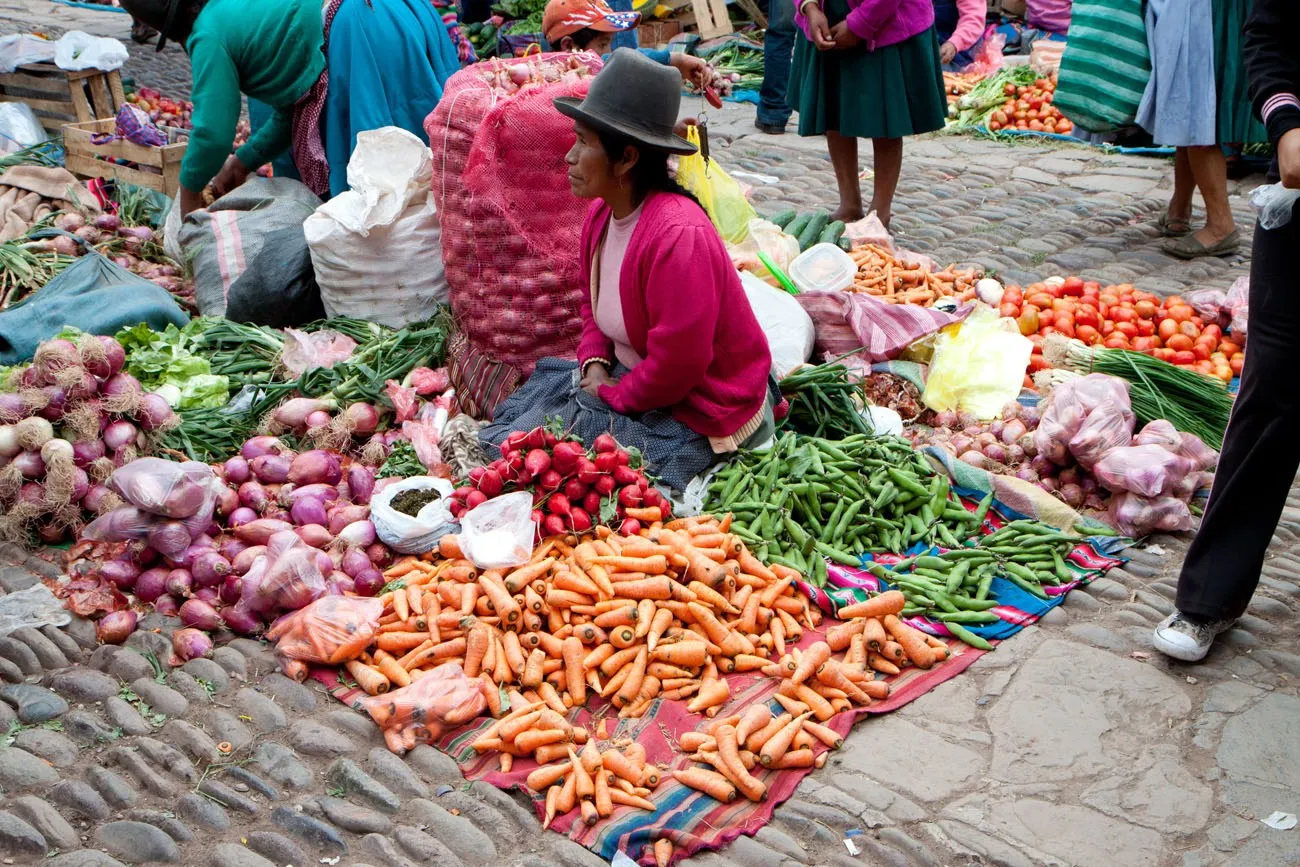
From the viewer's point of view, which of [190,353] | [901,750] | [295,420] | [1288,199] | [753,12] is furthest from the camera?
[753,12]

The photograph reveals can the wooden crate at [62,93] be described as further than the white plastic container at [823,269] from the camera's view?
Yes

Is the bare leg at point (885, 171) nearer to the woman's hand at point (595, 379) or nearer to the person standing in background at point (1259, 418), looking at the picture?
the woman's hand at point (595, 379)

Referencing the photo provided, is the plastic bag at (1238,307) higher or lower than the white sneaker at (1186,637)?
higher

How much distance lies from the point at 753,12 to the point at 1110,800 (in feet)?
35.5

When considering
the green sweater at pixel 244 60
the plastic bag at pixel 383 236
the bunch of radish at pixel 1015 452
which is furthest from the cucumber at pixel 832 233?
the green sweater at pixel 244 60

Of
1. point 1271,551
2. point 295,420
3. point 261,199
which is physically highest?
point 261,199

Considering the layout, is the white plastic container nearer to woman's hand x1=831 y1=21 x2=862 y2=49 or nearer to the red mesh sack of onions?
the red mesh sack of onions

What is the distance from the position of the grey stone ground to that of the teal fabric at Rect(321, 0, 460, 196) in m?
2.74

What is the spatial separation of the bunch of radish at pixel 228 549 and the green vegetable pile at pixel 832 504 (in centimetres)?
132

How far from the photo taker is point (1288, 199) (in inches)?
123

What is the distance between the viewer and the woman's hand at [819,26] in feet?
22.3

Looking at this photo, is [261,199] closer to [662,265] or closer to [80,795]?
[662,265]

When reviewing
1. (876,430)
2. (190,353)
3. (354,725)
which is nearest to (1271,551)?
(876,430)

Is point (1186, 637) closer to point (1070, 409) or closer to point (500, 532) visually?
point (1070, 409)
